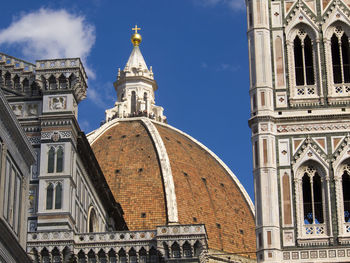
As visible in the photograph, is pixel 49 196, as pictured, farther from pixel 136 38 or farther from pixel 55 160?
pixel 136 38

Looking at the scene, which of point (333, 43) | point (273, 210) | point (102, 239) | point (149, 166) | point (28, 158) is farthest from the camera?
point (149, 166)

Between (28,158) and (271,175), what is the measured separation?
1068cm

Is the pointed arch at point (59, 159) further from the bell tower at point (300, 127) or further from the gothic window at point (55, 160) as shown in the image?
the bell tower at point (300, 127)

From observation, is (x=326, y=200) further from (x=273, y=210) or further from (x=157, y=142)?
(x=157, y=142)

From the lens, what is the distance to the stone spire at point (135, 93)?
3782 inches

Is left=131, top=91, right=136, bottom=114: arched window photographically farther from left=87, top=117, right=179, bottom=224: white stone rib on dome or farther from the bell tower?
the bell tower

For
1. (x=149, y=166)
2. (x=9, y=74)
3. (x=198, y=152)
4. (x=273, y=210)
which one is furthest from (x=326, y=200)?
(x=198, y=152)

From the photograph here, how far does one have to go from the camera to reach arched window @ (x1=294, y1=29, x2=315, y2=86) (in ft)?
122

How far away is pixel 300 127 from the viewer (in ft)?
118

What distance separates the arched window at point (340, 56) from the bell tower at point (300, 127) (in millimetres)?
33

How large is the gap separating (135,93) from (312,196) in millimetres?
62547

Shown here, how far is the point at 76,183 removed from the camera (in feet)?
146

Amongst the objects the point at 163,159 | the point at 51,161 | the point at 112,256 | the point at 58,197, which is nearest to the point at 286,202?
the point at 112,256

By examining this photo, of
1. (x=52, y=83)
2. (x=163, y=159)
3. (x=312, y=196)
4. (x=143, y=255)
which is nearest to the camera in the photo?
(x=312, y=196)
